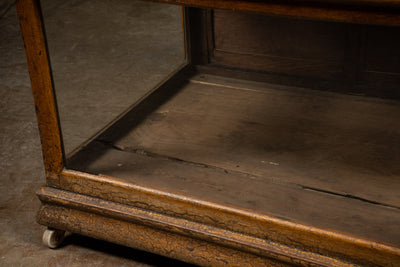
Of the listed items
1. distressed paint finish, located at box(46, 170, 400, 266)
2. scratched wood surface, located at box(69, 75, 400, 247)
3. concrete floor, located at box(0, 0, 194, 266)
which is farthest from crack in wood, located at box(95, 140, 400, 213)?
concrete floor, located at box(0, 0, 194, 266)

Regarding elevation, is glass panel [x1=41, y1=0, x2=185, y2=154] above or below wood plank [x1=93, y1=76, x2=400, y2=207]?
below

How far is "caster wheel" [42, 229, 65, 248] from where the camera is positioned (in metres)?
2.03

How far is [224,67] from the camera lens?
274 centimetres

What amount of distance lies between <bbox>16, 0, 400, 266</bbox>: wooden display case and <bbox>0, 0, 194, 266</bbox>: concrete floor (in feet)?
0.34

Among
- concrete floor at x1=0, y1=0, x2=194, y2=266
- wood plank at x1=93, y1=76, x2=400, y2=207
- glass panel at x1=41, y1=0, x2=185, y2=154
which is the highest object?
wood plank at x1=93, y1=76, x2=400, y2=207

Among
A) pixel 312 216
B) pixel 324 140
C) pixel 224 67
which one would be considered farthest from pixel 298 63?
pixel 312 216

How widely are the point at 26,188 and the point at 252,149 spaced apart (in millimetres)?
1034

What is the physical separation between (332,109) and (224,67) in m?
0.61

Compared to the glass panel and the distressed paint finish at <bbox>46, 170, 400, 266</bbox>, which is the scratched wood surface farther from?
the glass panel

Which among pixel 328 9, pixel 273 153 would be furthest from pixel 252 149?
pixel 328 9

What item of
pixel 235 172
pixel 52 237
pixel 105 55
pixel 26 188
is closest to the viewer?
pixel 235 172

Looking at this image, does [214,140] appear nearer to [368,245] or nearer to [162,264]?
[162,264]

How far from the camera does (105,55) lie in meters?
3.79

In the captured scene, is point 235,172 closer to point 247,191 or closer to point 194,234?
point 247,191
